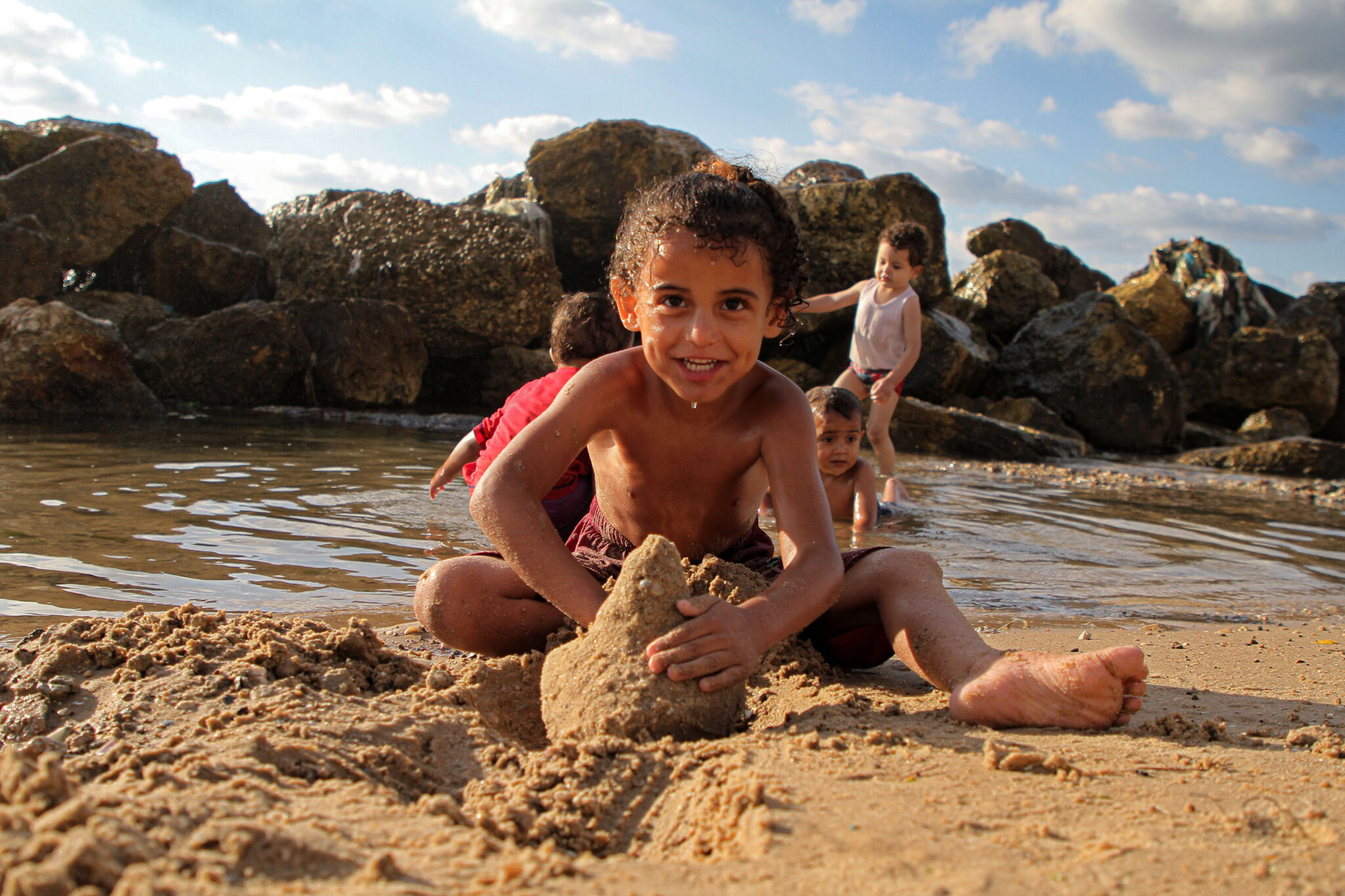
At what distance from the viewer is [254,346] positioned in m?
10.3

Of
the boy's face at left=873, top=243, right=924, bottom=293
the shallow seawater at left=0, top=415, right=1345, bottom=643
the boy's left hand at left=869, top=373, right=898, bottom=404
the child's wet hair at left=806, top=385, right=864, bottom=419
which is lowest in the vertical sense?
the shallow seawater at left=0, top=415, right=1345, bottom=643

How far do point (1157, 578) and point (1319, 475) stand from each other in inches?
330

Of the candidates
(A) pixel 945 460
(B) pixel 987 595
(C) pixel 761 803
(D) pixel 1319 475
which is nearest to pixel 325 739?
(C) pixel 761 803

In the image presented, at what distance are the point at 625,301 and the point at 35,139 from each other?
43.5 feet

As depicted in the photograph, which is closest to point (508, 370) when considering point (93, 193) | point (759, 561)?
point (93, 193)

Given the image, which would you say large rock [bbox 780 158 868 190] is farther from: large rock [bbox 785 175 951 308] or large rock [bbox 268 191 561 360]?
large rock [bbox 268 191 561 360]

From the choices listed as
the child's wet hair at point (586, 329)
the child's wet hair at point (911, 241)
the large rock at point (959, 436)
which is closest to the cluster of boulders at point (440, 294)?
the large rock at point (959, 436)

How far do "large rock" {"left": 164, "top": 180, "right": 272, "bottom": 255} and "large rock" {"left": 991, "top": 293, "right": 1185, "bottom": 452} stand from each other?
1127 cm

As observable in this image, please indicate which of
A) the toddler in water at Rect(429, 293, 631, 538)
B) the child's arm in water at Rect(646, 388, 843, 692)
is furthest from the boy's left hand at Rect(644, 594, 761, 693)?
the toddler in water at Rect(429, 293, 631, 538)

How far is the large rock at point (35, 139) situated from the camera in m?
12.2

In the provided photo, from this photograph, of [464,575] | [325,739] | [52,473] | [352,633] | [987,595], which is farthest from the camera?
[52,473]

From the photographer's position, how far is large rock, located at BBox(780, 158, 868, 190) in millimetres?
15620

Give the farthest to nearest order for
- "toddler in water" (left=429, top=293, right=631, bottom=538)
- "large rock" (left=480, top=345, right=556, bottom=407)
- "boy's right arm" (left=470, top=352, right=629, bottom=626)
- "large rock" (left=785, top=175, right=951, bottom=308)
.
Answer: "large rock" (left=785, top=175, right=951, bottom=308) → "large rock" (left=480, top=345, right=556, bottom=407) → "toddler in water" (left=429, top=293, right=631, bottom=538) → "boy's right arm" (left=470, top=352, right=629, bottom=626)

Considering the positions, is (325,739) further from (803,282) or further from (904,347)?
(904,347)
